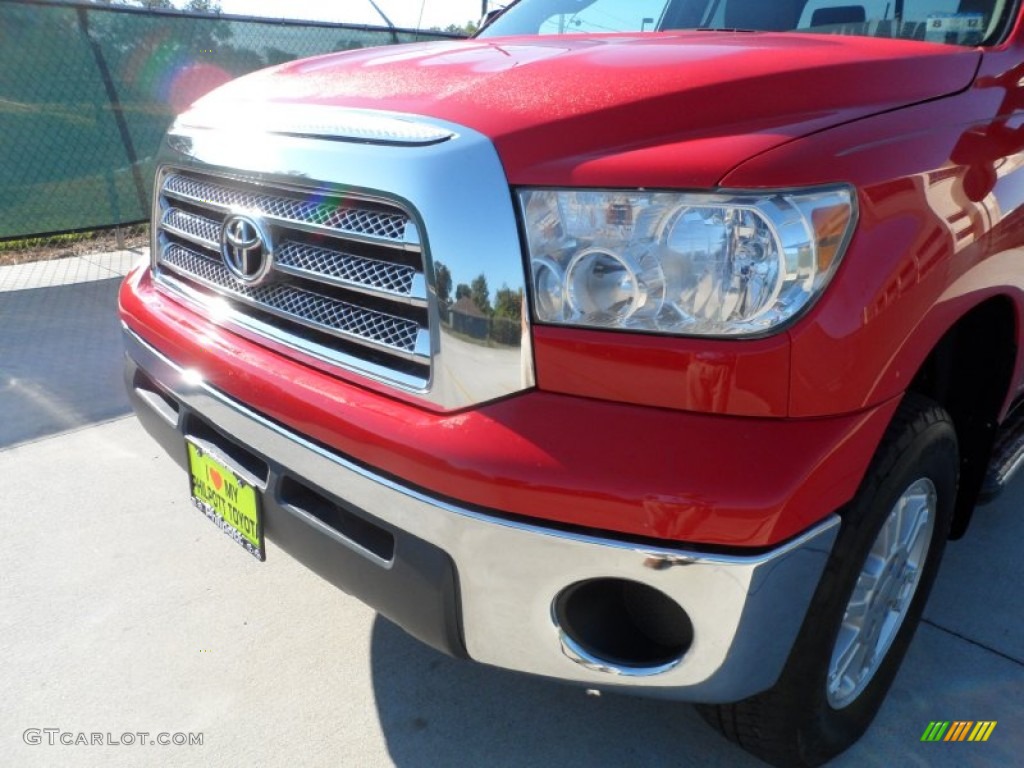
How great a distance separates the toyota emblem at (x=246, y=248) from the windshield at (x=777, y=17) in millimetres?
1337

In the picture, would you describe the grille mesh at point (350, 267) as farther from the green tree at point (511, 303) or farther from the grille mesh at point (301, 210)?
the green tree at point (511, 303)

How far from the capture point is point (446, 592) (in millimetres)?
1496

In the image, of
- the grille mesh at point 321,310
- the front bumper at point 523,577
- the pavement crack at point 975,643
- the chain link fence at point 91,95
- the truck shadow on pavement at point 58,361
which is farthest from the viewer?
the chain link fence at point 91,95

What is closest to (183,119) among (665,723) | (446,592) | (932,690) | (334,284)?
(334,284)

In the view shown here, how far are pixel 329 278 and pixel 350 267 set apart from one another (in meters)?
0.06

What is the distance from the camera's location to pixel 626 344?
141cm

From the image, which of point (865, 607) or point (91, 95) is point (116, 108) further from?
point (865, 607)

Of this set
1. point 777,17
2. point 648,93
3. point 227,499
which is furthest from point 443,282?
point 777,17

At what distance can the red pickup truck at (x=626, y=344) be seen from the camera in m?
1.37

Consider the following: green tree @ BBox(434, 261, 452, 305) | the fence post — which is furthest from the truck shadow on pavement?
green tree @ BBox(434, 261, 452, 305)

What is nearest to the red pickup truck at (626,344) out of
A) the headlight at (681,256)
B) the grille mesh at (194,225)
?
the headlight at (681,256)

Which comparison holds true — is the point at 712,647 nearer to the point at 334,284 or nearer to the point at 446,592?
the point at 446,592

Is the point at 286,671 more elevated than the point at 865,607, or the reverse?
the point at 865,607

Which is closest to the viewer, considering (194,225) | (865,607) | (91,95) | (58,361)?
(865,607)
